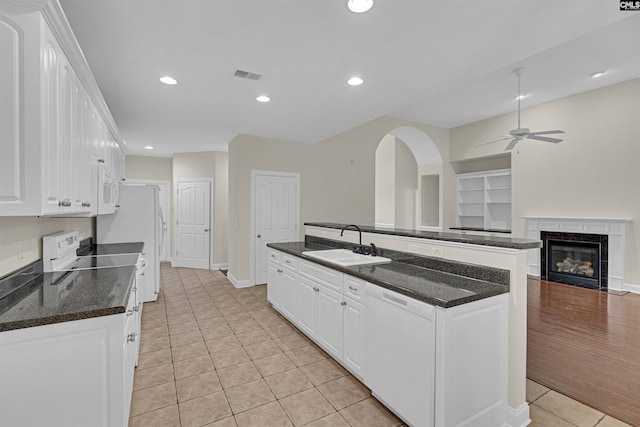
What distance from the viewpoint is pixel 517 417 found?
1853 mm

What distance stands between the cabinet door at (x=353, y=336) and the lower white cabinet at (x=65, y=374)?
1.48 m

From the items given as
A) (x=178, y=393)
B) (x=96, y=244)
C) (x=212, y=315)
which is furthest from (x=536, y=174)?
(x=96, y=244)

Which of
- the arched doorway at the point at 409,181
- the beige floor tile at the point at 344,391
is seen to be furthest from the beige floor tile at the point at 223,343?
the arched doorway at the point at 409,181

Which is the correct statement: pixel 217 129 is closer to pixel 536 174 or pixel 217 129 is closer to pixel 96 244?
pixel 96 244

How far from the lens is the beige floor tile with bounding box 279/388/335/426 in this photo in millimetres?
1979

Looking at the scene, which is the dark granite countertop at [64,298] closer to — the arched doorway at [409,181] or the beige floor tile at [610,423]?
the beige floor tile at [610,423]

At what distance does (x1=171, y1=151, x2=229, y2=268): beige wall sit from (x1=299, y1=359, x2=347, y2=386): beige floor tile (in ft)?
15.1

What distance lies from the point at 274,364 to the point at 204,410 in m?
0.70

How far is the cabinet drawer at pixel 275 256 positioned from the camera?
3619 millimetres

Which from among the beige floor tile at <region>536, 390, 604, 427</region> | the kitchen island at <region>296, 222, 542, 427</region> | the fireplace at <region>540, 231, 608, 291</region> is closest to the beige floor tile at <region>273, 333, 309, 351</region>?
the kitchen island at <region>296, 222, 542, 427</region>

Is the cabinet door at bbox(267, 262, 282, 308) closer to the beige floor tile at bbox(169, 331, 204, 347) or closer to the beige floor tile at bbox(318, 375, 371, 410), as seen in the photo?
the beige floor tile at bbox(169, 331, 204, 347)

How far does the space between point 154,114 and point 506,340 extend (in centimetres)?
459

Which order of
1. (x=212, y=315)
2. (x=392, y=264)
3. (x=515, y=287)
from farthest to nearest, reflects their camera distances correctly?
(x=212, y=315) → (x=392, y=264) → (x=515, y=287)

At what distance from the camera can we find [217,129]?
4.90m
